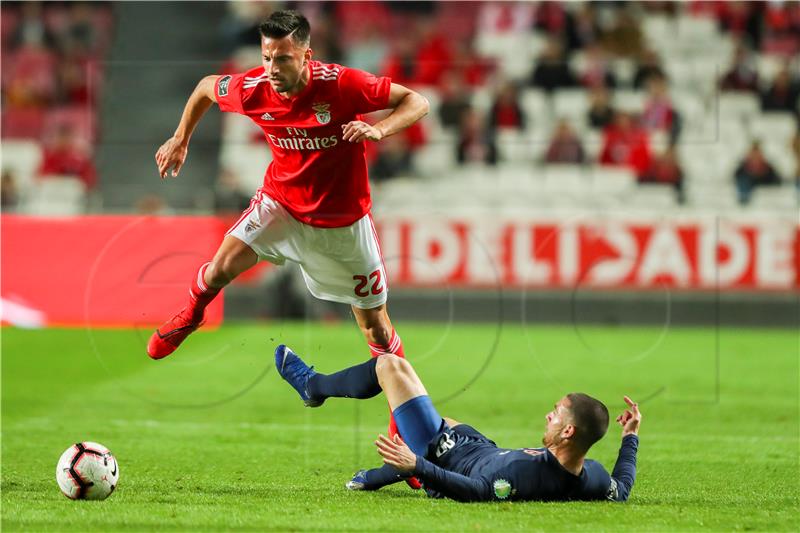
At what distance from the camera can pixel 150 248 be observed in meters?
11.3

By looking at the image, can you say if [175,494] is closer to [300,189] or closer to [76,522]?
[76,522]

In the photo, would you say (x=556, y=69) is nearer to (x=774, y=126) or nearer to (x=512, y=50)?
(x=512, y=50)

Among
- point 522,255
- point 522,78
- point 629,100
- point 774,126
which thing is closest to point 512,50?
point 522,78

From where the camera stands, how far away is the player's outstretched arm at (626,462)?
18.6ft

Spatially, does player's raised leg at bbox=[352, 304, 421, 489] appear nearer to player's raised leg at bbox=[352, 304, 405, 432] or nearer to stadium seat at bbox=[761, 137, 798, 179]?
player's raised leg at bbox=[352, 304, 405, 432]

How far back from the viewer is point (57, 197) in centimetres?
1688

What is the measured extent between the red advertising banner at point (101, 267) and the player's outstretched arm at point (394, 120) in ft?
11.9

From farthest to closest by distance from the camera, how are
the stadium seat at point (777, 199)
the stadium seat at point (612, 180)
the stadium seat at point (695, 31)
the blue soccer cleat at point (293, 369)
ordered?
1. the stadium seat at point (695, 31)
2. the stadium seat at point (612, 180)
3. the stadium seat at point (777, 199)
4. the blue soccer cleat at point (293, 369)

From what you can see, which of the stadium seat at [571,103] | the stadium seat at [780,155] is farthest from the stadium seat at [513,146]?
the stadium seat at [780,155]

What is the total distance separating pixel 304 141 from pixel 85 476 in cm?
212

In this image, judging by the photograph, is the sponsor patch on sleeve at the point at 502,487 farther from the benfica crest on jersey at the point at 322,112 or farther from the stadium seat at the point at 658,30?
the stadium seat at the point at 658,30

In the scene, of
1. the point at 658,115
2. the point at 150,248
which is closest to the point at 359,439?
the point at 150,248

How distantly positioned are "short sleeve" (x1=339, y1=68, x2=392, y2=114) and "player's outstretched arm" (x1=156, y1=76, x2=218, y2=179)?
2.79ft

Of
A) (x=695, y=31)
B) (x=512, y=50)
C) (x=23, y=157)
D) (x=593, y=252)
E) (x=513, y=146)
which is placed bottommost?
(x=593, y=252)
